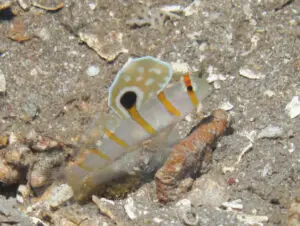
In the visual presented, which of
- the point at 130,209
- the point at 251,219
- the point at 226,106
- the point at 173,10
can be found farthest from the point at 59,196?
the point at 173,10

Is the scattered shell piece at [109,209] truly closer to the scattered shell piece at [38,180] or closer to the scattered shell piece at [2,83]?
the scattered shell piece at [38,180]

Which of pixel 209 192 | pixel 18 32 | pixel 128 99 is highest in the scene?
pixel 18 32

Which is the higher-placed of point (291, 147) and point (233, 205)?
point (291, 147)

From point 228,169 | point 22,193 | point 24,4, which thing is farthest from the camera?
point 24,4

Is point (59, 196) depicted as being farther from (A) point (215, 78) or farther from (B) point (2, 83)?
(A) point (215, 78)

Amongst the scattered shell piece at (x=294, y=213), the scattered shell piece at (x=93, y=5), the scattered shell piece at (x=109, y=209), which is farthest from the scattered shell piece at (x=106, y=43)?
the scattered shell piece at (x=294, y=213)

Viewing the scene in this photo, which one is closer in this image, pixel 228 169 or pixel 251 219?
pixel 251 219

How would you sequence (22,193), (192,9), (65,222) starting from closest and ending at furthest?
1. (65,222)
2. (22,193)
3. (192,9)
